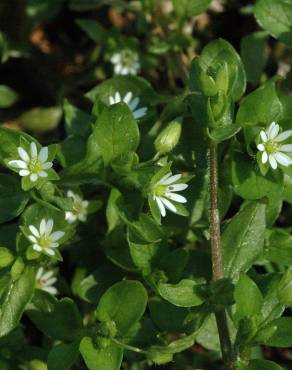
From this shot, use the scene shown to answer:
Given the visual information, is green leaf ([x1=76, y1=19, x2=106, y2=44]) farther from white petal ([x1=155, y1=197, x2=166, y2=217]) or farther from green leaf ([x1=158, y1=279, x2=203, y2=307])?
green leaf ([x1=158, y1=279, x2=203, y2=307])

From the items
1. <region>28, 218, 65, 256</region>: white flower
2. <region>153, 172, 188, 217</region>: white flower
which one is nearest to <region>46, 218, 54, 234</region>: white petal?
<region>28, 218, 65, 256</region>: white flower

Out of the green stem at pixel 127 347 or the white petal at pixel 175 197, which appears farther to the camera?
the white petal at pixel 175 197

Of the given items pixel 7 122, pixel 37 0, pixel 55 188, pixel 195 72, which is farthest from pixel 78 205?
pixel 37 0

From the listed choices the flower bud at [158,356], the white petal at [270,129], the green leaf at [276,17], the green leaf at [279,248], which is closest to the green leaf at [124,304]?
the flower bud at [158,356]

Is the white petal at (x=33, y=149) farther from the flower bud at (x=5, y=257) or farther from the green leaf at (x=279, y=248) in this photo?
the green leaf at (x=279, y=248)

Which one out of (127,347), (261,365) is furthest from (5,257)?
(261,365)

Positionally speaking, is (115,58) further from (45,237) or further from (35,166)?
(45,237)
